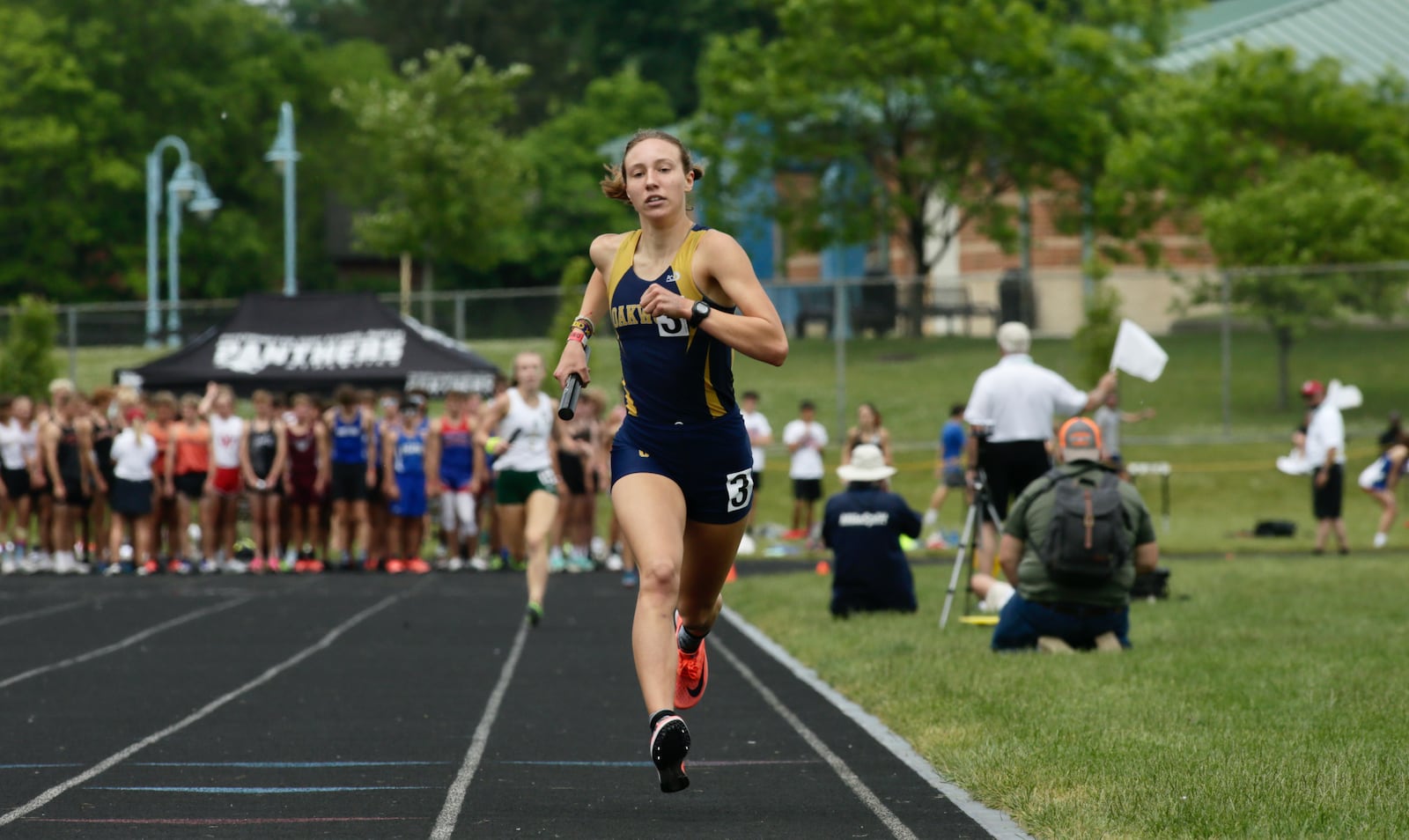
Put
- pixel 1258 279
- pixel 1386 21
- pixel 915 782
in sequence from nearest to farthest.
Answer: pixel 915 782
pixel 1258 279
pixel 1386 21

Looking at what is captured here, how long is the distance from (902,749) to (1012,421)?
5872 millimetres

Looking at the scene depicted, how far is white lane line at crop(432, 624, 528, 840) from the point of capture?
6457mm

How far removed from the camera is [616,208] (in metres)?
62.5

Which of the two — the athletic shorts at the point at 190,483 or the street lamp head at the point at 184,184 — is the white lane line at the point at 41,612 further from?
the street lamp head at the point at 184,184

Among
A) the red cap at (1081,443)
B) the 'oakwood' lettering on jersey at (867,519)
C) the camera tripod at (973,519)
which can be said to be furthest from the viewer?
the 'oakwood' lettering on jersey at (867,519)

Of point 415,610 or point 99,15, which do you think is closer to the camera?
point 415,610

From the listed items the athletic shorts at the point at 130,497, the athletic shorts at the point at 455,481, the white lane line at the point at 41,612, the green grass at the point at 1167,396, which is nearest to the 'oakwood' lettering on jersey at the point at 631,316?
the white lane line at the point at 41,612

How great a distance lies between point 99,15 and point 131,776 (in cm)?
5859

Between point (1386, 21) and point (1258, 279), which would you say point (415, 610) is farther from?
point (1386, 21)

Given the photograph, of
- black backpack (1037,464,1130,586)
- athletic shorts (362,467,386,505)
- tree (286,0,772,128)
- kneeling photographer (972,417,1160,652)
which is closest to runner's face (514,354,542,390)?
kneeling photographer (972,417,1160,652)

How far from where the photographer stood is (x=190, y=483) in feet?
73.1

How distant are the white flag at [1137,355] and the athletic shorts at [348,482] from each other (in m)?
11.0

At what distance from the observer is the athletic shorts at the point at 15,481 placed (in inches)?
882

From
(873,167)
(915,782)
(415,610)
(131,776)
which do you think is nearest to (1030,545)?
(915,782)
